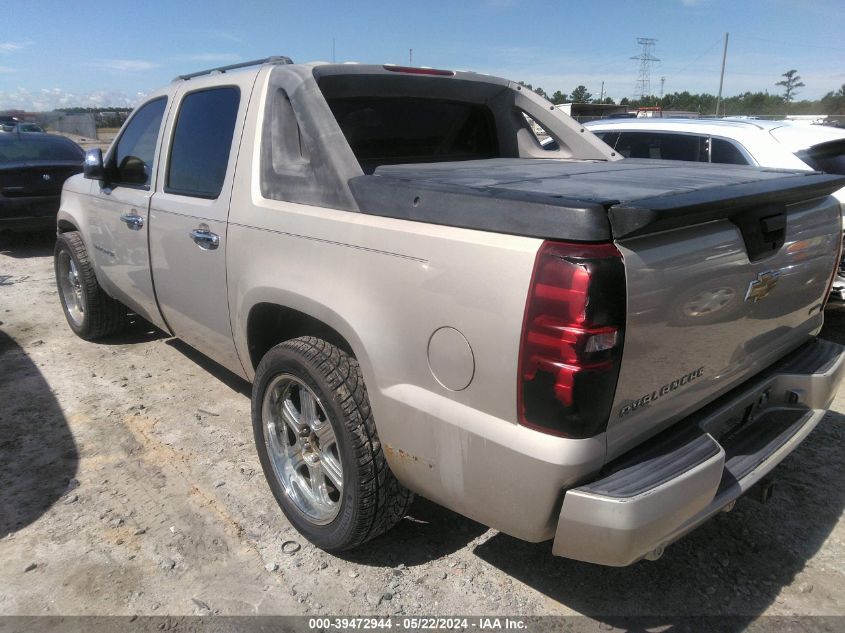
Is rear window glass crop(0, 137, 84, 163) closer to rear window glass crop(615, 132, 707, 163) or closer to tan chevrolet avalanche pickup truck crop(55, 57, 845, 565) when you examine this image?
tan chevrolet avalanche pickup truck crop(55, 57, 845, 565)

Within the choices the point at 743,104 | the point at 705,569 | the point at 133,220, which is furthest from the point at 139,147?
the point at 743,104

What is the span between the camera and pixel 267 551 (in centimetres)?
266

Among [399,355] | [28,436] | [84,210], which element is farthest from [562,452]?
[84,210]

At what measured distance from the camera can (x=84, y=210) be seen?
15.0ft

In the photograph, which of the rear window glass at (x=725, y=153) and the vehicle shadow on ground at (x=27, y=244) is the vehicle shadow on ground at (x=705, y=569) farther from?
the vehicle shadow on ground at (x=27, y=244)

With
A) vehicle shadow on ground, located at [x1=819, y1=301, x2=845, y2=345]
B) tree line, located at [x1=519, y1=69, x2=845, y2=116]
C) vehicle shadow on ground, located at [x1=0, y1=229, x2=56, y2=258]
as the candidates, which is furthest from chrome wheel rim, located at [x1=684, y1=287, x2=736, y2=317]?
tree line, located at [x1=519, y1=69, x2=845, y2=116]

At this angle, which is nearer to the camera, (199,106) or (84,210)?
(199,106)

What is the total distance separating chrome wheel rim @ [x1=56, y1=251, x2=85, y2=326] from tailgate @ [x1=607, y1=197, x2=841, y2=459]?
4.74 m

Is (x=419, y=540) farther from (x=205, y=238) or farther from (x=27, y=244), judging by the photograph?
(x=27, y=244)

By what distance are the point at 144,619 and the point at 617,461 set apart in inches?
70.8

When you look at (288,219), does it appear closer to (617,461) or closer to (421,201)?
(421,201)

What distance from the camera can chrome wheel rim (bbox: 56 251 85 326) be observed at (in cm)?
517

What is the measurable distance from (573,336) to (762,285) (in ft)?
3.06

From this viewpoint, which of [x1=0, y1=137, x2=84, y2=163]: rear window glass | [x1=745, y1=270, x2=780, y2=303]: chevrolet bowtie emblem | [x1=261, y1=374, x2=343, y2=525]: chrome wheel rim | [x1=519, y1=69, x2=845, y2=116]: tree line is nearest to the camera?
[x1=745, y1=270, x2=780, y2=303]: chevrolet bowtie emblem
